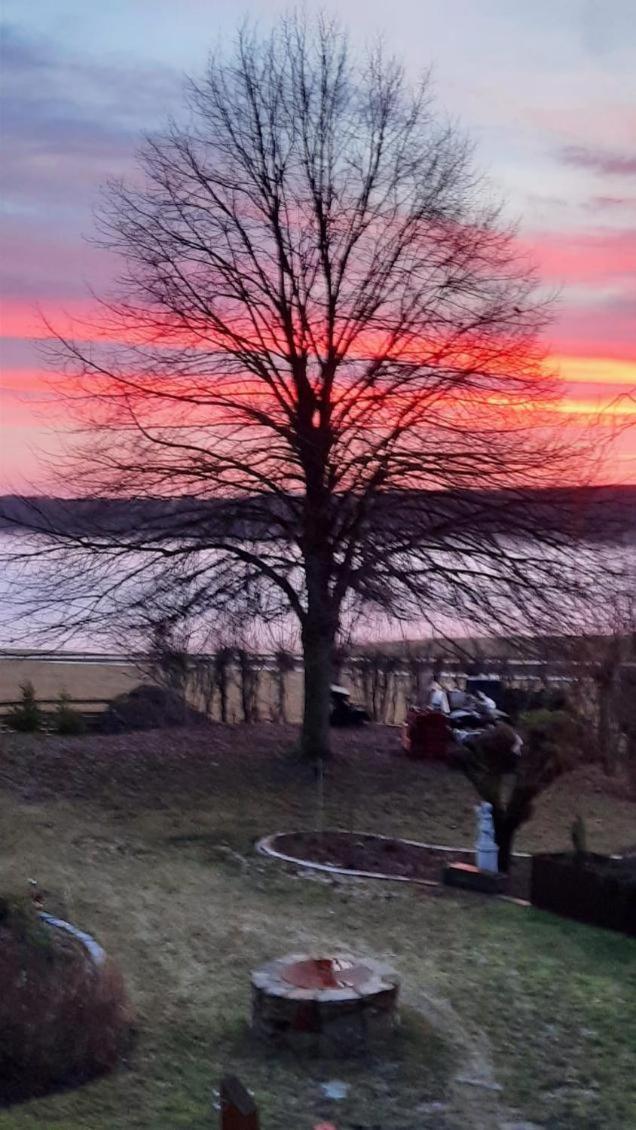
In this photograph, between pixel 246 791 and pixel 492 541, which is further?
pixel 492 541

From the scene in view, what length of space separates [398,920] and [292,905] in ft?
2.51

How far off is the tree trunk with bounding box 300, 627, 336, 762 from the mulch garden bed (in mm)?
3463

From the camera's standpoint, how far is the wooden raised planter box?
27.6ft

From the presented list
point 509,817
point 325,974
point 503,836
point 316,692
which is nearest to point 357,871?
point 503,836

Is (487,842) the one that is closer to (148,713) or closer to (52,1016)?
(52,1016)

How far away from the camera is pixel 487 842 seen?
9.96m

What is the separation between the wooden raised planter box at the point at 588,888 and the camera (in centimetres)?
841

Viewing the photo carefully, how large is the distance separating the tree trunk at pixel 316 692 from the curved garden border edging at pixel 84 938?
7544 millimetres

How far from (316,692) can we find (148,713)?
4.36 m

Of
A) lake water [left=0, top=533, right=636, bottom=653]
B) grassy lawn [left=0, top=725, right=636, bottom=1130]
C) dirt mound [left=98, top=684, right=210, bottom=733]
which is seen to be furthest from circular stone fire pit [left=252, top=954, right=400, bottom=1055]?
dirt mound [left=98, top=684, right=210, bottom=733]

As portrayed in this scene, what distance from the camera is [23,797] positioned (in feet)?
41.5

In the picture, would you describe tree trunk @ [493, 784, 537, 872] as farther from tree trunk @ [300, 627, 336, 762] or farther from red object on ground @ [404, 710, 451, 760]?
red object on ground @ [404, 710, 451, 760]

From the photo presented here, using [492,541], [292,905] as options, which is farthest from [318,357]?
[292,905]

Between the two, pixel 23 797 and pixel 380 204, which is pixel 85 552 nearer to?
pixel 23 797
